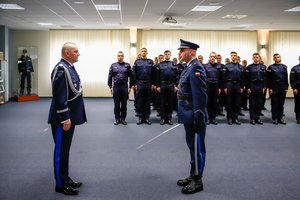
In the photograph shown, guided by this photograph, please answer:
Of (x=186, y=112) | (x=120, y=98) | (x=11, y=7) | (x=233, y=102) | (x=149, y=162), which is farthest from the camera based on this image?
(x=11, y=7)

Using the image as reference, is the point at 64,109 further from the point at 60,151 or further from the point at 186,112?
the point at 186,112

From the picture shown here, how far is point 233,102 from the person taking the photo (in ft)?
26.9

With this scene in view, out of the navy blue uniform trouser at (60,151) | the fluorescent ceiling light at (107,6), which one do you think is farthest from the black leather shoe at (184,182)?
the fluorescent ceiling light at (107,6)

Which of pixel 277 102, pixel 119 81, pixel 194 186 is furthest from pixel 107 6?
pixel 194 186

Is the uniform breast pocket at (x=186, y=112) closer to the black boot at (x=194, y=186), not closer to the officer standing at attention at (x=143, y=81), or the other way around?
the black boot at (x=194, y=186)

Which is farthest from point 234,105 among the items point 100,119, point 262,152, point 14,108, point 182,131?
point 14,108

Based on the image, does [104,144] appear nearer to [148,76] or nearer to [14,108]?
[148,76]

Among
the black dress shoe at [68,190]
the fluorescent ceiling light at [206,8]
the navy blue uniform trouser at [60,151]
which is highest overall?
the fluorescent ceiling light at [206,8]

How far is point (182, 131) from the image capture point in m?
7.16

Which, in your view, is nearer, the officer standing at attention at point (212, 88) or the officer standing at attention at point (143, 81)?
the officer standing at attention at point (143, 81)

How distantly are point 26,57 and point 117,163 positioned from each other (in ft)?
33.5

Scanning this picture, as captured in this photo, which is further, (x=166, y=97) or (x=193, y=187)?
(x=166, y=97)

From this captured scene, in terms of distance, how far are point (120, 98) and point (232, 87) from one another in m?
2.65

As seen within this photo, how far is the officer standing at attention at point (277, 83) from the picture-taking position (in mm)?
7992
